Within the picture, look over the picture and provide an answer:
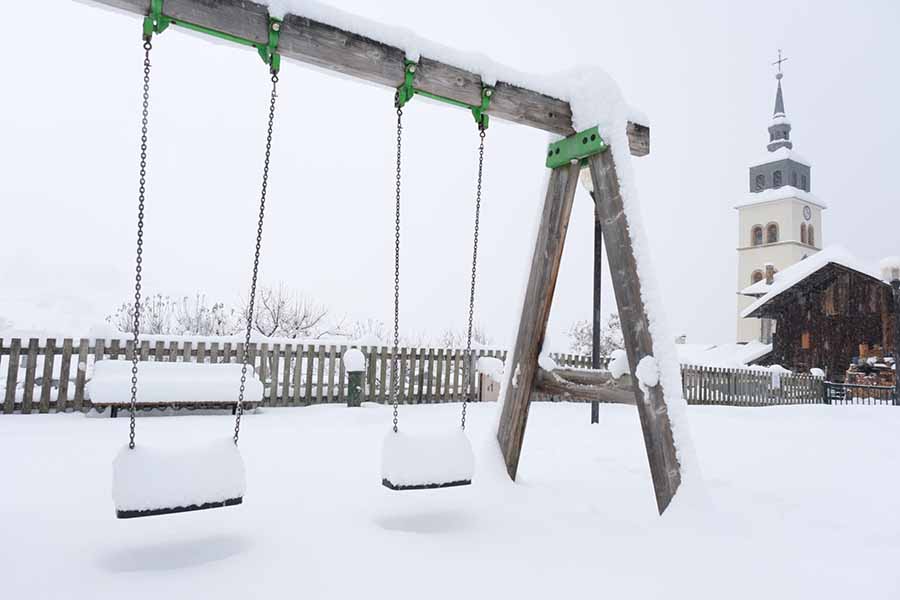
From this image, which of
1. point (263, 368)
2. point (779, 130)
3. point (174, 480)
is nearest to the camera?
point (174, 480)

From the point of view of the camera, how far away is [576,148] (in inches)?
137

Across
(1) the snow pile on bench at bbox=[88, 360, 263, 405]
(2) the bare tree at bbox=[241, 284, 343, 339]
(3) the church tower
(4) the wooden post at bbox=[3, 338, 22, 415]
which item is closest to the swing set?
(1) the snow pile on bench at bbox=[88, 360, 263, 405]

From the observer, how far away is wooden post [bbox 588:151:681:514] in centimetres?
295

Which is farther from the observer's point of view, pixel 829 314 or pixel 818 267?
pixel 829 314

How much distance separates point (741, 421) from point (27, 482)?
818cm

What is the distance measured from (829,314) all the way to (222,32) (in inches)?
954

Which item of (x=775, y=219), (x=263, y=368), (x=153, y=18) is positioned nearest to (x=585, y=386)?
(x=153, y=18)

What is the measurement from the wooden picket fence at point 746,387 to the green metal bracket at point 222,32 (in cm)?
1184

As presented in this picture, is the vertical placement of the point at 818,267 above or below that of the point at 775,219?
below

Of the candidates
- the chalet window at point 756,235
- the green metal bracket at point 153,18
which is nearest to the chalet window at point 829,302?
the green metal bracket at point 153,18

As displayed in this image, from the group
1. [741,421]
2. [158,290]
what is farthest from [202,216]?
[741,421]

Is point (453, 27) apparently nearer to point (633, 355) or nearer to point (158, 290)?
point (158, 290)

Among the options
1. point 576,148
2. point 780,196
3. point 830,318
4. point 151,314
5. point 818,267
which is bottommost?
point 151,314

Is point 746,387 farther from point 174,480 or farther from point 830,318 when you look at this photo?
point 174,480
